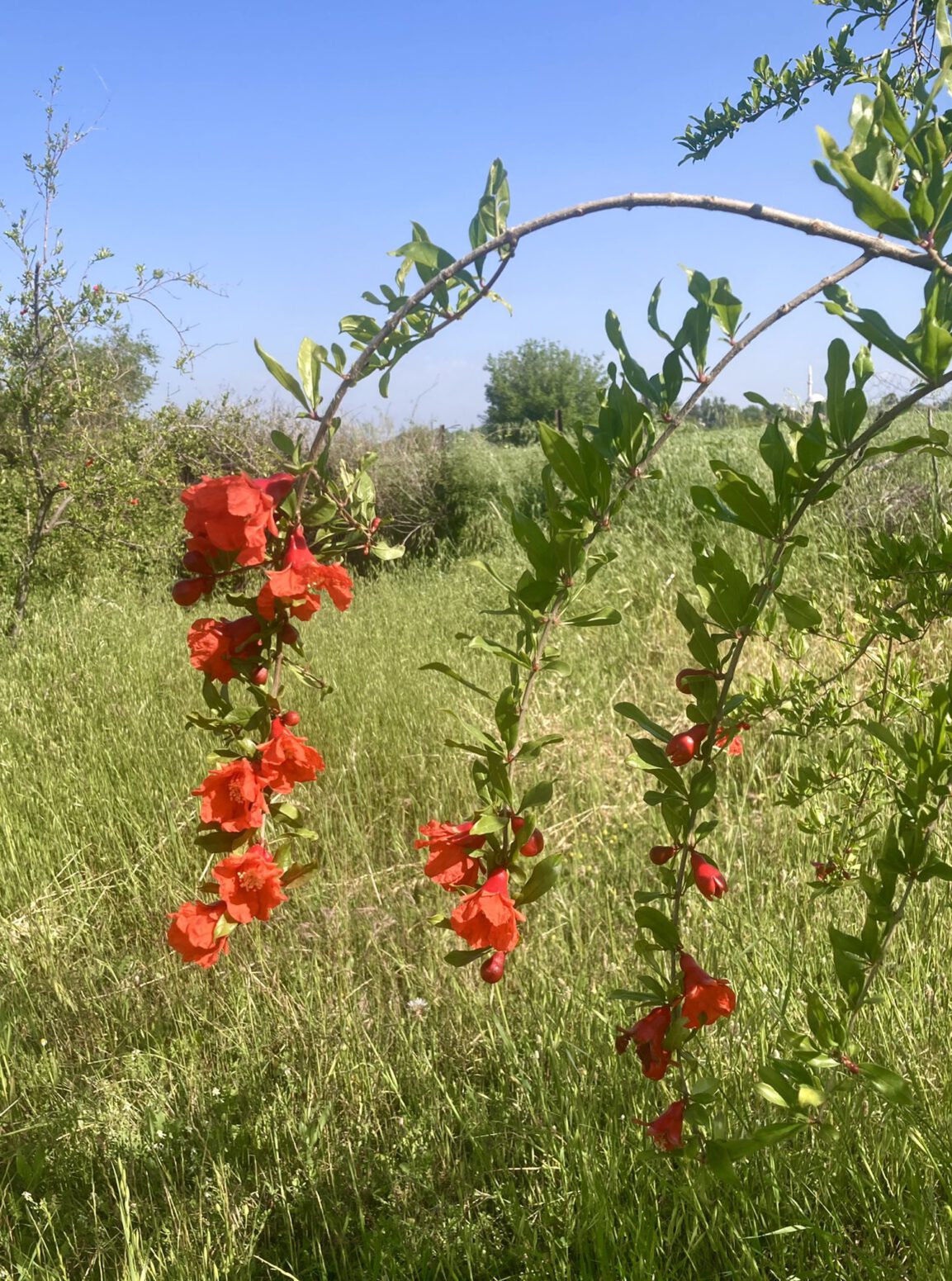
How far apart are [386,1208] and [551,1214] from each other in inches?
9.3

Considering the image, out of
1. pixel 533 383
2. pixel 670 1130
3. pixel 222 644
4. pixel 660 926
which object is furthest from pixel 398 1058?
pixel 533 383

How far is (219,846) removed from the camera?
2.29ft

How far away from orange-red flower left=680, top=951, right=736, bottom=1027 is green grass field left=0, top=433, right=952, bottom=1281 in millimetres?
359

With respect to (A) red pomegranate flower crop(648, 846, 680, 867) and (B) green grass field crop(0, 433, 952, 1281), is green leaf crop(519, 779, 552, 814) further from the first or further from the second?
(B) green grass field crop(0, 433, 952, 1281)

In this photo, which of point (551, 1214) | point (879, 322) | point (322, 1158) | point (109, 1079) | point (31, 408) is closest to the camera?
point (879, 322)

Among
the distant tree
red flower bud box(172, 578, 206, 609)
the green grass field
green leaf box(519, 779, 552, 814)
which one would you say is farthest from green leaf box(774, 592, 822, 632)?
the distant tree

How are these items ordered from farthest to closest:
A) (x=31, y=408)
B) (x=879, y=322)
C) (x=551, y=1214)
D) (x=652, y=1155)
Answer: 1. (x=31, y=408)
2. (x=551, y=1214)
3. (x=652, y=1155)
4. (x=879, y=322)

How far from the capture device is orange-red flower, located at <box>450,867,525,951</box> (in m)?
0.61

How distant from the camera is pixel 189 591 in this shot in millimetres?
664

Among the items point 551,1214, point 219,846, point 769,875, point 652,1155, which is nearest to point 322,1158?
point 551,1214

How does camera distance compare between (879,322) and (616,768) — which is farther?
(616,768)

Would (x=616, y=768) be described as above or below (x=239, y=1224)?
above

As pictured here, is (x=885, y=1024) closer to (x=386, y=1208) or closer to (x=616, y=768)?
(x=386, y=1208)

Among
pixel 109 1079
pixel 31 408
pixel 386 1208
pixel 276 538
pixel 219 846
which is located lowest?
pixel 386 1208
